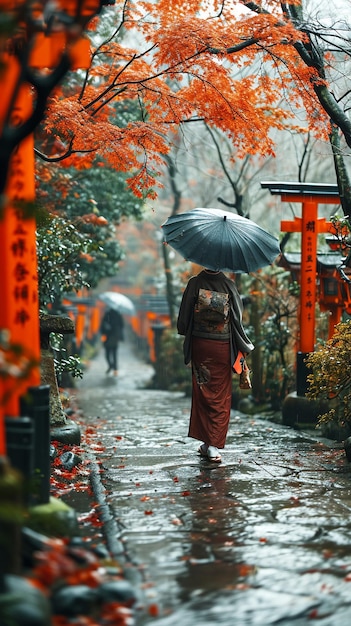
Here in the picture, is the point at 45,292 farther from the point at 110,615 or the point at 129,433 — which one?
the point at 110,615

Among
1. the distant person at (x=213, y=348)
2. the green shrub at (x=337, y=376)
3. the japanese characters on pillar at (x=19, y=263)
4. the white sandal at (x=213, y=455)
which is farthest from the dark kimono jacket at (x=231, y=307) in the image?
the japanese characters on pillar at (x=19, y=263)

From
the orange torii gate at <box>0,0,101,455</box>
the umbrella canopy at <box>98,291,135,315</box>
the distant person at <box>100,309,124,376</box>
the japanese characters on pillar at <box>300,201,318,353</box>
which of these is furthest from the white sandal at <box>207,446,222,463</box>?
the umbrella canopy at <box>98,291,135,315</box>

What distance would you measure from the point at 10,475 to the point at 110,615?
1218 millimetres

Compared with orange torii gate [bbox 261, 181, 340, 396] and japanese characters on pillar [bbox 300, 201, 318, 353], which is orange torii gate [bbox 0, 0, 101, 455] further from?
japanese characters on pillar [bbox 300, 201, 318, 353]

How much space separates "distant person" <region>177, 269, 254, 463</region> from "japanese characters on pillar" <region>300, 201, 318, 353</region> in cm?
423

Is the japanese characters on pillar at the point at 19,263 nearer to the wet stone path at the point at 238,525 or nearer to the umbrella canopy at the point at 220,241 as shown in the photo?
the wet stone path at the point at 238,525

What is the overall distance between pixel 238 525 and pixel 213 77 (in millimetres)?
6935

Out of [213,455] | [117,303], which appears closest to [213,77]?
[213,455]

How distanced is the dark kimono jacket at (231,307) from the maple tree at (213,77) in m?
2.21

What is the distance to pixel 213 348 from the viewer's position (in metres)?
9.83

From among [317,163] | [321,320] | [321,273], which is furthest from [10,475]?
[317,163]

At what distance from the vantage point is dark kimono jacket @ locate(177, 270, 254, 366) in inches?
389

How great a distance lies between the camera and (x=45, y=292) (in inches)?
534

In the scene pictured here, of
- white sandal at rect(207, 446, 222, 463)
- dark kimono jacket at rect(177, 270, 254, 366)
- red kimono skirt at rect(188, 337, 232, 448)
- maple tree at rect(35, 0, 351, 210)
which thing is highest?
maple tree at rect(35, 0, 351, 210)
